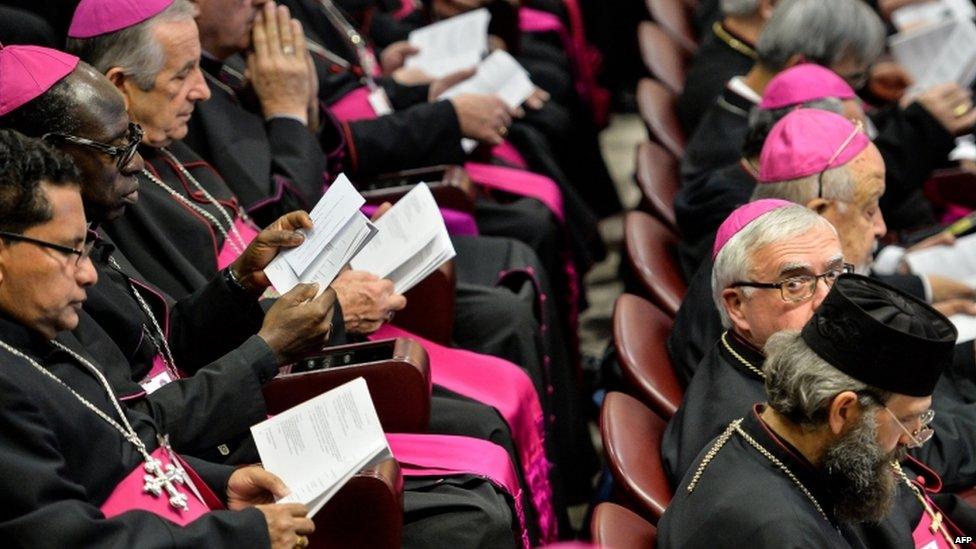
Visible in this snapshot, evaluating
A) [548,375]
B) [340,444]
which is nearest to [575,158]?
[548,375]

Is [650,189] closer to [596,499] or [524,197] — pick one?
[524,197]

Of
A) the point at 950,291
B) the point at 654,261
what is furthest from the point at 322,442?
the point at 950,291

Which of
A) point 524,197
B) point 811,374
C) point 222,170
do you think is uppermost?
point 811,374

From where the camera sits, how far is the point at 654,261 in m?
3.84

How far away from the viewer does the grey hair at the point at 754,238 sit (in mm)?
2953

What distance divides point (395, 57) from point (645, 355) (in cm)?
235

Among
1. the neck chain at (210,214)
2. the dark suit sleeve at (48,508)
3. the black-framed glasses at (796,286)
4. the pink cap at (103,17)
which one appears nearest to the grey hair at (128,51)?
the pink cap at (103,17)

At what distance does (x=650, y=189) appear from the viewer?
174 inches

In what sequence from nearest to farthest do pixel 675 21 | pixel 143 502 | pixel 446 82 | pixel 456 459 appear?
pixel 143 502
pixel 456 459
pixel 446 82
pixel 675 21

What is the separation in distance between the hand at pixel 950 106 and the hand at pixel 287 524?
3148 mm

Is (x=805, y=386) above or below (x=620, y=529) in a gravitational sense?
above

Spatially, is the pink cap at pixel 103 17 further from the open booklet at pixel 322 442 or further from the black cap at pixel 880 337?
the black cap at pixel 880 337

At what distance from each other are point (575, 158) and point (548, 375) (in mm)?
2267

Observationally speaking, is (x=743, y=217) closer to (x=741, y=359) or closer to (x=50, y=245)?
(x=741, y=359)
